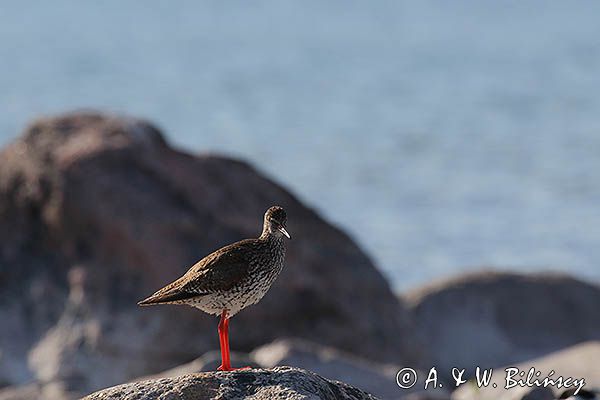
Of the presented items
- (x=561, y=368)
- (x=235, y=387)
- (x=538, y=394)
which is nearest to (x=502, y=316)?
(x=561, y=368)

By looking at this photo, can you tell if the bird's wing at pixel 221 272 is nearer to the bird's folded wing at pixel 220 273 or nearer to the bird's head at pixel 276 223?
the bird's folded wing at pixel 220 273

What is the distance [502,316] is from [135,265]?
4.23 metres

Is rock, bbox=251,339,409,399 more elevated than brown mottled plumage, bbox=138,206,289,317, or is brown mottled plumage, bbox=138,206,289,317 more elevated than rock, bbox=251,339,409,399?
brown mottled plumage, bbox=138,206,289,317

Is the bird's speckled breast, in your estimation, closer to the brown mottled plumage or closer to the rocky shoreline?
the brown mottled plumage

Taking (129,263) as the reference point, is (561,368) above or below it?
below

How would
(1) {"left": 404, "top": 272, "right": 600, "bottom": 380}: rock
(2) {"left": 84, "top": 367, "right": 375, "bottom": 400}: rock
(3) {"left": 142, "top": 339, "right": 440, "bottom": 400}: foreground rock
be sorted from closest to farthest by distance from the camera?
(2) {"left": 84, "top": 367, "right": 375, "bottom": 400}: rock
(3) {"left": 142, "top": 339, "right": 440, "bottom": 400}: foreground rock
(1) {"left": 404, "top": 272, "right": 600, "bottom": 380}: rock

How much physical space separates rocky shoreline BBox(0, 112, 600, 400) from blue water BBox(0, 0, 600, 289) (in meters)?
6.28

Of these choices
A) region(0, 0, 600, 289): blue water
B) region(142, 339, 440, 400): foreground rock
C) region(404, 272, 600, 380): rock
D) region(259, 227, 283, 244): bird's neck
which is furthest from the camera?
region(0, 0, 600, 289): blue water

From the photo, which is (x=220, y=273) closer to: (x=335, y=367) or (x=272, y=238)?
(x=272, y=238)

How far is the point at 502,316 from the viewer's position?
1455cm

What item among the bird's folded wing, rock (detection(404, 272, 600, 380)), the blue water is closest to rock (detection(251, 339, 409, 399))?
the bird's folded wing

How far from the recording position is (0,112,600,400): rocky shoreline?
1223cm

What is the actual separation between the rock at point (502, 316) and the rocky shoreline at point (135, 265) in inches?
10.2

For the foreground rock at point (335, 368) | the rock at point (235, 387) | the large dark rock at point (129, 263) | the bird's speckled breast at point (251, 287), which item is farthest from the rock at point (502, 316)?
the rock at point (235, 387)
